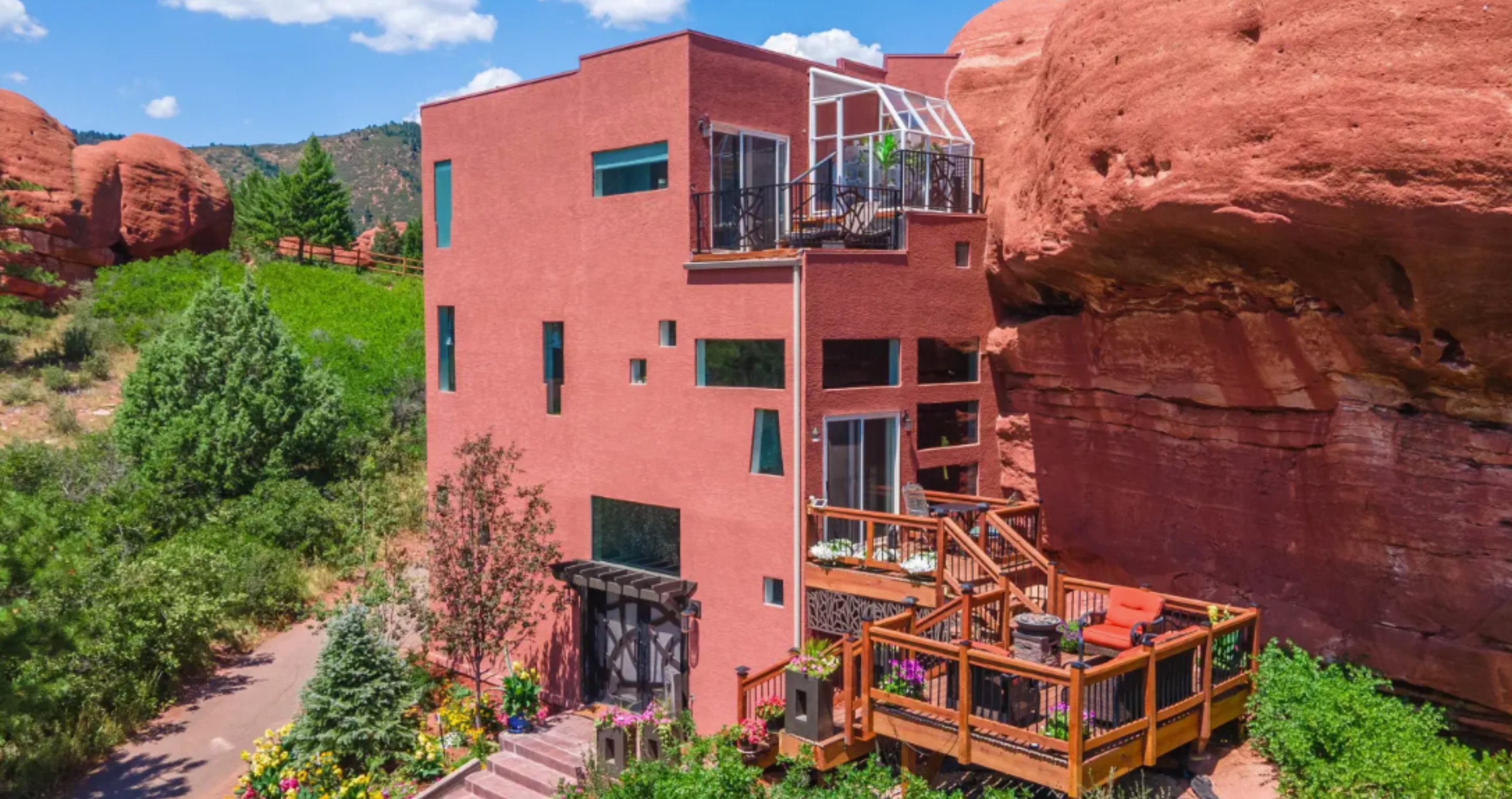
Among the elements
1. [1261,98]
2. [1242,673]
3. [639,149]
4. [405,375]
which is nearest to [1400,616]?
[1242,673]

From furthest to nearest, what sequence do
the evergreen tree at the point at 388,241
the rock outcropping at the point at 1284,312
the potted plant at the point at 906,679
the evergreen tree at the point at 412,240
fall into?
the evergreen tree at the point at 388,241
the evergreen tree at the point at 412,240
the potted plant at the point at 906,679
the rock outcropping at the point at 1284,312

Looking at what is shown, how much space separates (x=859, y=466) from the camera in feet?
50.8

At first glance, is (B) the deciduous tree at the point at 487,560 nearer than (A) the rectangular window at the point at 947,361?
No

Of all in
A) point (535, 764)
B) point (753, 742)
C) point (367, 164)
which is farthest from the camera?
point (367, 164)

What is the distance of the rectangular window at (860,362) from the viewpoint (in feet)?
49.3

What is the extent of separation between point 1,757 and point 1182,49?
1976 cm

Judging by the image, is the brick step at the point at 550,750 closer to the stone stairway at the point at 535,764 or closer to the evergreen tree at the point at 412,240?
the stone stairway at the point at 535,764

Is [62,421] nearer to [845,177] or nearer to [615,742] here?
[615,742]

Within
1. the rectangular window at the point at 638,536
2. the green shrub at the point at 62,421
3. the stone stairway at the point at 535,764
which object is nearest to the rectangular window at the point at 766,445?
the rectangular window at the point at 638,536

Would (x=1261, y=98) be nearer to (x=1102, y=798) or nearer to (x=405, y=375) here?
(x=1102, y=798)

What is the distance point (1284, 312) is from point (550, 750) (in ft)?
40.0

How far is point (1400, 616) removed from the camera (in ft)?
40.2

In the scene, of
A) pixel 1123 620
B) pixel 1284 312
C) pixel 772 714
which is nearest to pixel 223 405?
pixel 772 714

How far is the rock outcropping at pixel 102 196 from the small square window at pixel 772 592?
28.4 m
